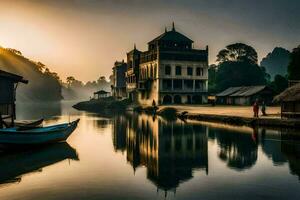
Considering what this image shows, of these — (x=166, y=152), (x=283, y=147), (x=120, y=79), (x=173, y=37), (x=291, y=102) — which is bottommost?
(x=166, y=152)

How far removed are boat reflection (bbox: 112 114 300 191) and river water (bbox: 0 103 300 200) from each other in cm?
5

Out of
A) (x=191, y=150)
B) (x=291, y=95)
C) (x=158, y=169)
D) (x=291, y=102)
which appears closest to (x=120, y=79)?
(x=291, y=102)

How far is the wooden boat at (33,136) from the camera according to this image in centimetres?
2556

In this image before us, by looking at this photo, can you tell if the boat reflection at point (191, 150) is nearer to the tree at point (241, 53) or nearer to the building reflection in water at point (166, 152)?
the building reflection in water at point (166, 152)

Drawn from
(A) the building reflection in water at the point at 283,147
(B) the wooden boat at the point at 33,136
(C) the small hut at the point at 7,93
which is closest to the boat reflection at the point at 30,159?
(B) the wooden boat at the point at 33,136

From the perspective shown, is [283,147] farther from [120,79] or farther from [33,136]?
[120,79]

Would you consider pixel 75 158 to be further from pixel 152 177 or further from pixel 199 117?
pixel 199 117

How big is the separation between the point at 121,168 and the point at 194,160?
16.2 feet

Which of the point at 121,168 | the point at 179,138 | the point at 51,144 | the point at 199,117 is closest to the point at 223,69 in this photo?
the point at 199,117

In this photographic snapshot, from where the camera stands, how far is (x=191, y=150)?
85.8ft

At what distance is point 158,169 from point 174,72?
67.3 metres

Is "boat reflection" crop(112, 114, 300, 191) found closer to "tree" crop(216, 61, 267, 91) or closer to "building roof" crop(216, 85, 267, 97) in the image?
"building roof" crop(216, 85, 267, 97)

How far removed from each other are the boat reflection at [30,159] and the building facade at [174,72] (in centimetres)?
5730

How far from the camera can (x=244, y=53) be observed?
110 m
